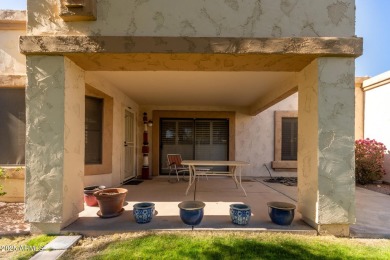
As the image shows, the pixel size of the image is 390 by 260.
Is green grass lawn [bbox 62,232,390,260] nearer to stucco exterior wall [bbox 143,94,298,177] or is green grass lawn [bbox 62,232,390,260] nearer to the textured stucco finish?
the textured stucco finish

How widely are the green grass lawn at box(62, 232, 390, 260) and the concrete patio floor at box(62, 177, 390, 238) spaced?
0.38ft

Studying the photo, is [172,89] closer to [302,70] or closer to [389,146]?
[302,70]

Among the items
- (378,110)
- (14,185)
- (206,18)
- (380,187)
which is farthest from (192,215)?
(378,110)

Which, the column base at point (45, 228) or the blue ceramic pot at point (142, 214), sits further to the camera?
the blue ceramic pot at point (142, 214)

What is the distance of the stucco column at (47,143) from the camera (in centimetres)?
256

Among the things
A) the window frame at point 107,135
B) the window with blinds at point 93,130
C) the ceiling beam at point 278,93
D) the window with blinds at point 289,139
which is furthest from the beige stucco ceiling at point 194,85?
the window with blinds at point 289,139

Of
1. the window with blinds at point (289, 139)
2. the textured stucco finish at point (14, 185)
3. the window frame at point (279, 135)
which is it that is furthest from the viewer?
the window with blinds at point (289, 139)

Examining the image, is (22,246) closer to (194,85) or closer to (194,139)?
(194,85)

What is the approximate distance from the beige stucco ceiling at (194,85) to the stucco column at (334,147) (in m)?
1.12

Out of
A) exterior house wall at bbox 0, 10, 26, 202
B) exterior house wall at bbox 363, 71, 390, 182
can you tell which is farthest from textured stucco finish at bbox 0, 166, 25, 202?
exterior house wall at bbox 363, 71, 390, 182

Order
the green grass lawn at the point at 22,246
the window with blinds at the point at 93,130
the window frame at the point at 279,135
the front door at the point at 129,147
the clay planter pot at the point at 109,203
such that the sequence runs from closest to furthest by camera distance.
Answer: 1. the green grass lawn at the point at 22,246
2. the clay planter pot at the point at 109,203
3. the window with blinds at the point at 93,130
4. the front door at the point at 129,147
5. the window frame at the point at 279,135

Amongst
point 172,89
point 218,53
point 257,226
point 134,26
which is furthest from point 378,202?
point 134,26

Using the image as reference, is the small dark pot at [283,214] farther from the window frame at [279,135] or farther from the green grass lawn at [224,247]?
the window frame at [279,135]

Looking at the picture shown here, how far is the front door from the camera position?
18.8 feet
